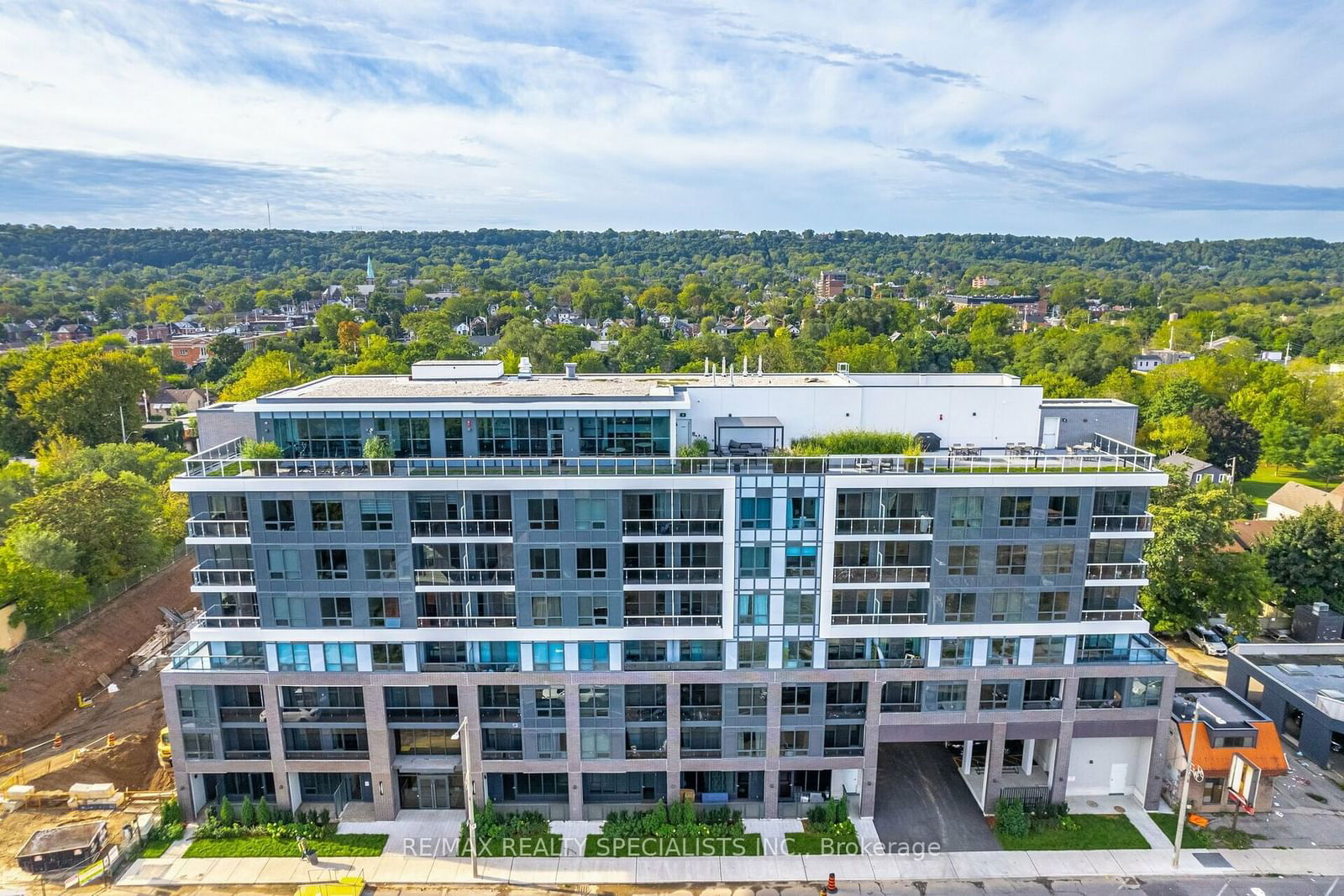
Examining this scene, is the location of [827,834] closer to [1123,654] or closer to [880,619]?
[880,619]

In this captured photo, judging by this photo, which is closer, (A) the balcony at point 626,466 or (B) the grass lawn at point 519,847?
(A) the balcony at point 626,466

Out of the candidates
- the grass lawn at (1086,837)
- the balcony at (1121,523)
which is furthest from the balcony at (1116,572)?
the grass lawn at (1086,837)

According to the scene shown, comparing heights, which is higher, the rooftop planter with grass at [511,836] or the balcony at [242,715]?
the balcony at [242,715]

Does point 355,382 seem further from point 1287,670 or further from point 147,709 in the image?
point 1287,670

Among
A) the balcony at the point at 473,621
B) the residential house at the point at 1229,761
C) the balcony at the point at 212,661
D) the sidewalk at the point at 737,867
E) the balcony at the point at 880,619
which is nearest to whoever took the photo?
the sidewalk at the point at 737,867

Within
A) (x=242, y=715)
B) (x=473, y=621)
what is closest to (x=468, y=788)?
(x=473, y=621)

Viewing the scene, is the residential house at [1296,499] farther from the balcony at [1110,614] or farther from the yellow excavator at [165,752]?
the yellow excavator at [165,752]

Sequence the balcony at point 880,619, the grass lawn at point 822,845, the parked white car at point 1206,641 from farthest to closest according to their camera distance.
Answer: the parked white car at point 1206,641 < the balcony at point 880,619 < the grass lawn at point 822,845
